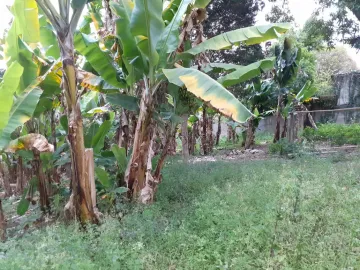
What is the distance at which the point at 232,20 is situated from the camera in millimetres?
12383

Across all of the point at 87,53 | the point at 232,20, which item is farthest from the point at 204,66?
the point at 232,20

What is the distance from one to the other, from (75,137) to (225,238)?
2009 mm

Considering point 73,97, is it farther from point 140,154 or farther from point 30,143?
point 140,154

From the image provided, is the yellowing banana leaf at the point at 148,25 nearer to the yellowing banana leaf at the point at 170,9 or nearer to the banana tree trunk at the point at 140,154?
the banana tree trunk at the point at 140,154

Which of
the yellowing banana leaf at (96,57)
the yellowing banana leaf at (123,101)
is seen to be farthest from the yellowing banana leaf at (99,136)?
the yellowing banana leaf at (96,57)

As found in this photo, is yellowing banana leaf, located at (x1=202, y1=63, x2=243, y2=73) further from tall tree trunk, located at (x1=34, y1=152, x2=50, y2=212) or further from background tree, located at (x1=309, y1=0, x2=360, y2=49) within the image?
background tree, located at (x1=309, y1=0, x2=360, y2=49)

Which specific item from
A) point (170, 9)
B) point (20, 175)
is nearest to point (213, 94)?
point (170, 9)

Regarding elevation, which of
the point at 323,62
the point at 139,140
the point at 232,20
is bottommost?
the point at 139,140

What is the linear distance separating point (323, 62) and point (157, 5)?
93.3 ft

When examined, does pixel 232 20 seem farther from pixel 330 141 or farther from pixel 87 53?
pixel 87 53

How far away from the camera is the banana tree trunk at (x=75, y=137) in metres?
3.91

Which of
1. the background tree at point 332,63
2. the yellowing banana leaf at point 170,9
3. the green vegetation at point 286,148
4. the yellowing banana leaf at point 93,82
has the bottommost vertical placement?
the green vegetation at point 286,148

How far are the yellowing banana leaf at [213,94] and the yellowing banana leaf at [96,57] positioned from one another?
3.59ft

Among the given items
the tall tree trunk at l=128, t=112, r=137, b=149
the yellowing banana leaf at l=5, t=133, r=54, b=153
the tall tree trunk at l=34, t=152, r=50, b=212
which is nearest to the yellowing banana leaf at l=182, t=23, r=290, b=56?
the tall tree trunk at l=128, t=112, r=137, b=149
